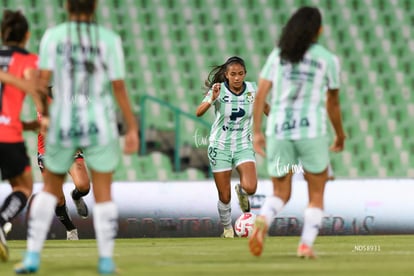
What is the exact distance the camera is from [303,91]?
348 inches

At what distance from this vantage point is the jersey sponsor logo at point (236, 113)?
14.2 meters

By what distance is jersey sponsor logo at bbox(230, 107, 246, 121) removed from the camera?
46.7 feet

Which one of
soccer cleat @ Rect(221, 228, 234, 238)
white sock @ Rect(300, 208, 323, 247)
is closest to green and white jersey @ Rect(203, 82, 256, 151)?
soccer cleat @ Rect(221, 228, 234, 238)

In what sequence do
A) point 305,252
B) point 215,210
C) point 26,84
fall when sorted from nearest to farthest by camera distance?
point 26,84
point 305,252
point 215,210

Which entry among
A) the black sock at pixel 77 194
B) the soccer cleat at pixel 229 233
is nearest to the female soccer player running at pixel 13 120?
the black sock at pixel 77 194

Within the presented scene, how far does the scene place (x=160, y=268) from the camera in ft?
27.1

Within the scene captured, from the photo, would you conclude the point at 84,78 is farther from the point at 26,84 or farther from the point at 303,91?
the point at 303,91

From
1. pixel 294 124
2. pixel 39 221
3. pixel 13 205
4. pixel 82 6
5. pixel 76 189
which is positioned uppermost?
pixel 82 6

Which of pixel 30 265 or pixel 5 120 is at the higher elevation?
pixel 5 120

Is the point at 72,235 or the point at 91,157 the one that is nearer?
the point at 91,157

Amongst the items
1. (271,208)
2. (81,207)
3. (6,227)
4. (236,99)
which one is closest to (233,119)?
(236,99)

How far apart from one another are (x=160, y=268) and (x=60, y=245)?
4.65 meters

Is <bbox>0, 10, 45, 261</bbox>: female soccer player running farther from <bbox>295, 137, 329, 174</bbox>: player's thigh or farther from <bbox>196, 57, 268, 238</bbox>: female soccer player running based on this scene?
<bbox>196, 57, 268, 238</bbox>: female soccer player running

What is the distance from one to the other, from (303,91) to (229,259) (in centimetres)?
159
